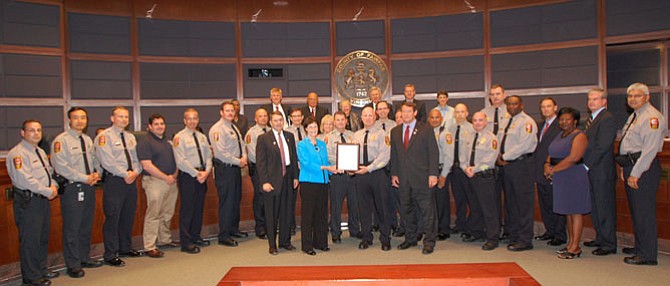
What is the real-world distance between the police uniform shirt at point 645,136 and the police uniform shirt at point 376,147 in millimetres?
2518

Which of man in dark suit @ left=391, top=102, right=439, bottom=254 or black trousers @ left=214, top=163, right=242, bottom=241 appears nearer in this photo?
man in dark suit @ left=391, top=102, right=439, bottom=254

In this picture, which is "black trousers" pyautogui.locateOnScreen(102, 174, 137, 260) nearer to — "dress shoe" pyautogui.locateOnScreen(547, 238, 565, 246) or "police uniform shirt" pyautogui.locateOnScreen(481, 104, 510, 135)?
"police uniform shirt" pyautogui.locateOnScreen(481, 104, 510, 135)

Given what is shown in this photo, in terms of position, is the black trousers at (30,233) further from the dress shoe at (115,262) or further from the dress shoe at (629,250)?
the dress shoe at (629,250)

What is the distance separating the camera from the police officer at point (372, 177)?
615 cm

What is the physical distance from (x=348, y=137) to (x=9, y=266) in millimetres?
3806

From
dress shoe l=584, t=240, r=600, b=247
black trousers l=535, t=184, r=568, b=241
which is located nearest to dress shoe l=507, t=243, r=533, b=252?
black trousers l=535, t=184, r=568, b=241

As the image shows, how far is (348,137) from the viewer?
6.45 metres

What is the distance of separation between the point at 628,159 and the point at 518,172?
1202 millimetres

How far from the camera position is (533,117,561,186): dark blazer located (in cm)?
613

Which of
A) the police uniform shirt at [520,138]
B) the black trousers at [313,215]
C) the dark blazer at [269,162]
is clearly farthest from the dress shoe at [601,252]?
the dark blazer at [269,162]

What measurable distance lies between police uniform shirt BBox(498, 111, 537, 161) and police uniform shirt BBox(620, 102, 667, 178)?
1061mm

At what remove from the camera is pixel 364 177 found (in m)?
6.24

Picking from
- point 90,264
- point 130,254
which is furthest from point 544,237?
point 90,264

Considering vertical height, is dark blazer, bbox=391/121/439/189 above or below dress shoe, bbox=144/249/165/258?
above
